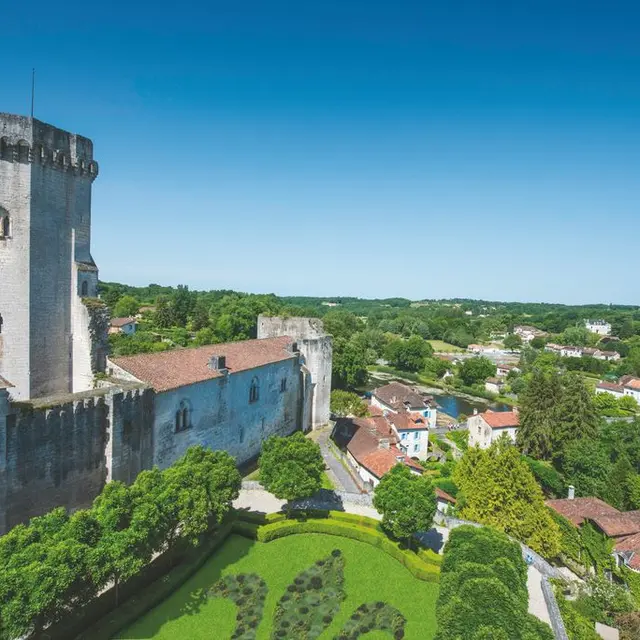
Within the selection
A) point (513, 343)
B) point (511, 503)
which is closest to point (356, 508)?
point (511, 503)

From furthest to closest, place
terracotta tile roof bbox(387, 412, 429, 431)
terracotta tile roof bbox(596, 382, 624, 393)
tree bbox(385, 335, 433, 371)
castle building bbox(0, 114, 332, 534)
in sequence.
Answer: tree bbox(385, 335, 433, 371)
terracotta tile roof bbox(596, 382, 624, 393)
terracotta tile roof bbox(387, 412, 429, 431)
castle building bbox(0, 114, 332, 534)

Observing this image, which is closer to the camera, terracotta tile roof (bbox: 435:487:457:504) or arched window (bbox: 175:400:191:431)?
arched window (bbox: 175:400:191:431)

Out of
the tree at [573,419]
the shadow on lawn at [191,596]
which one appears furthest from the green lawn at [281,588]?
the tree at [573,419]

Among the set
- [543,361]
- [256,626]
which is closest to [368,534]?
[256,626]

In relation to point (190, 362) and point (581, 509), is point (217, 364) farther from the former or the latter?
point (581, 509)

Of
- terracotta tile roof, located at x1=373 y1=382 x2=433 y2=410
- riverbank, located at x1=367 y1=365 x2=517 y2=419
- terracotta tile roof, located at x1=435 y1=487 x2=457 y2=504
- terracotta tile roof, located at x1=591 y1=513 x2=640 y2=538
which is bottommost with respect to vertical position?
riverbank, located at x1=367 y1=365 x2=517 y2=419

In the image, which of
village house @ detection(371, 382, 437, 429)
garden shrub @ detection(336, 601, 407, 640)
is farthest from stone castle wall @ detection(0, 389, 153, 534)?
village house @ detection(371, 382, 437, 429)

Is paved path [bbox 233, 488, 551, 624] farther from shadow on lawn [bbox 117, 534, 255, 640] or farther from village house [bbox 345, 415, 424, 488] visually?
shadow on lawn [bbox 117, 534, 255, 640]

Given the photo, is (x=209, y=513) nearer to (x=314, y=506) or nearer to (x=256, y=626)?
(x=256, y=626)
